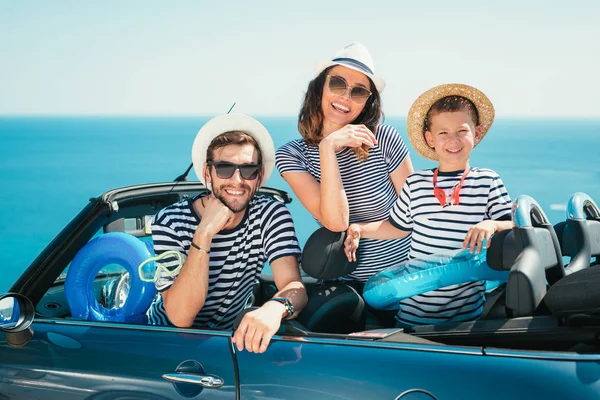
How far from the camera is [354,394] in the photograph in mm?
1909

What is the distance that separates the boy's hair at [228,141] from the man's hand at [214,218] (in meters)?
0.21

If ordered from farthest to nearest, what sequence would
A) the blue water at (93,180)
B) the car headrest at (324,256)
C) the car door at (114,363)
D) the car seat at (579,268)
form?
the blue water at (93,180), the car headrest at (324,256), the car door at (114,363), the car seat at (579,268)

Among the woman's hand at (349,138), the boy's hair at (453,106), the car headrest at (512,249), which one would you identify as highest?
the boy's hair at (453,106)

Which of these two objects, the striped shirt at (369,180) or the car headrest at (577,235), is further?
the striped shirt at (369,180)

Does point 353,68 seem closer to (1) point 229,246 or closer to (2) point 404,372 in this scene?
(1) point 229,246

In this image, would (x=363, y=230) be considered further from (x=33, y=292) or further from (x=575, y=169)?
(x=575, y=169)

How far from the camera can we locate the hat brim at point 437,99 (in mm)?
2711

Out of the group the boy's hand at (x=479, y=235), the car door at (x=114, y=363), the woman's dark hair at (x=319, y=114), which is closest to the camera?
the car door at (x=114, y=363)

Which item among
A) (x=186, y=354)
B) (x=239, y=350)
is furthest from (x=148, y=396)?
(x=239, y=350)

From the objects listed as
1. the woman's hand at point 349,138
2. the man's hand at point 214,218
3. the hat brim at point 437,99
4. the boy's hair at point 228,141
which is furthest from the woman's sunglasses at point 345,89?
the man's hand at point 214,218

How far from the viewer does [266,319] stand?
2172 mm

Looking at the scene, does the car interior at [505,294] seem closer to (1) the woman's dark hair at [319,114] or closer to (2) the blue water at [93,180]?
(1) the woman's dark hair at [319,114]

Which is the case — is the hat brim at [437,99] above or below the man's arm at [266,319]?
above

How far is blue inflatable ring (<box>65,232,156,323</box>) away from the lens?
8.99 feet
